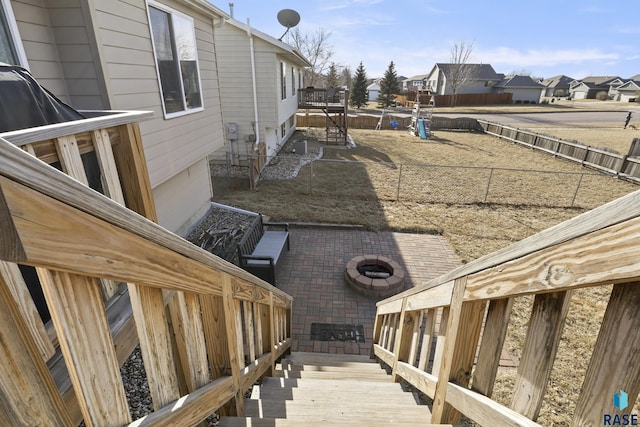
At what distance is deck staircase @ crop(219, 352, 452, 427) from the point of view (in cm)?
181

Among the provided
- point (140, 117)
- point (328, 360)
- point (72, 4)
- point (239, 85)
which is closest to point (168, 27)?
point (72, 4)

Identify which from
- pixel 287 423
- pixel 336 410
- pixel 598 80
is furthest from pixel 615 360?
pixel 598 80

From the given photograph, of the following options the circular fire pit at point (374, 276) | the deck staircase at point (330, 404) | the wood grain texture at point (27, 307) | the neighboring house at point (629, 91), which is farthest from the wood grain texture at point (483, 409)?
the neighboring house at point (629, 91)

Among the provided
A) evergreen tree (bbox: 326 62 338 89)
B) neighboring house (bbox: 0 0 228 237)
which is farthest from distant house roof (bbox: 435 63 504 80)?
neighboring house (bbox: 0 0 228 237)

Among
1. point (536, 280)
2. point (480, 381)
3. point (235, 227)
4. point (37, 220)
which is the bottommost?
point (235, 227)

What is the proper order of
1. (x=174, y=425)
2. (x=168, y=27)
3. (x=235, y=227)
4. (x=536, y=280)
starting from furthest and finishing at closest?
(x=235, y=227) → (x=168, y=27) → (x=174, y=425) → (x=536, y=280)

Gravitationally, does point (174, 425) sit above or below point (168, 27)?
below

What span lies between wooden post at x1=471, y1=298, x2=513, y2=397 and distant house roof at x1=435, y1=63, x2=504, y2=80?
59736 millimetres

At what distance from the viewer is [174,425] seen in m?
1.16

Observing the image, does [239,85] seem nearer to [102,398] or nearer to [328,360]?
[328,360]

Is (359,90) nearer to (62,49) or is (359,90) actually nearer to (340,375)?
(62,49)

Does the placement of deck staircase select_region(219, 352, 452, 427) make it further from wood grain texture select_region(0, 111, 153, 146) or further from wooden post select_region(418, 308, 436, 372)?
wood grain texture select_region(0, 111, 153, 146)

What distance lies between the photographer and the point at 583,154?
14344mm

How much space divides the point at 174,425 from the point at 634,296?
1509 millimetres
